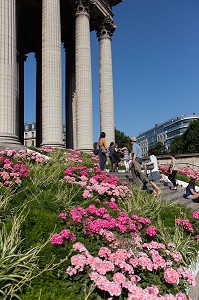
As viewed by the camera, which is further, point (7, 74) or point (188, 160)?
point (188, 160)

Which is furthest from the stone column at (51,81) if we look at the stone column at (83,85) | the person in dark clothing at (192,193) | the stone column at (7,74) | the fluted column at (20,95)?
the fluted column at (20,95)

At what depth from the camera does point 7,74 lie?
17.4 m

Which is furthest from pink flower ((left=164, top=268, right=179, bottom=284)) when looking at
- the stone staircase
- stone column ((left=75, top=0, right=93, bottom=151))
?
stone column ((left=75, top=0, right=93, bottom=151))

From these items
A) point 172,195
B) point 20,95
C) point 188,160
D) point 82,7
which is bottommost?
point 172,195

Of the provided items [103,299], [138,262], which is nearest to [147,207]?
[138,262]

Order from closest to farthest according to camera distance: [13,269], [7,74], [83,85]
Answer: [13,269]
[7,74]
[83,85]

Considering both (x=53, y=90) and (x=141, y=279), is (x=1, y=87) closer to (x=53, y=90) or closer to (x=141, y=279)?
(x=53, y=90)

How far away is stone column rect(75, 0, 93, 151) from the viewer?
1004 inches

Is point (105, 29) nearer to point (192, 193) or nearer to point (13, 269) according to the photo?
point (192, 193)

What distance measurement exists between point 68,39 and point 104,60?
7.42 m

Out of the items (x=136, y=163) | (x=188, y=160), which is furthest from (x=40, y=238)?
(x=188, y=160)

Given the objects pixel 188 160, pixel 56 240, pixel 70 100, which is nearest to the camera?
pixel 56 240

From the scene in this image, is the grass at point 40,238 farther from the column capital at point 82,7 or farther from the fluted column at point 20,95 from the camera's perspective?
the fluted column at point 20,95

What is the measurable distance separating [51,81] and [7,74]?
4635 mm
